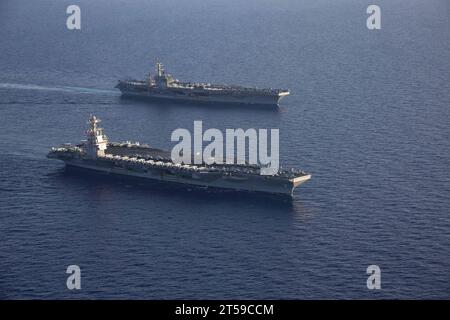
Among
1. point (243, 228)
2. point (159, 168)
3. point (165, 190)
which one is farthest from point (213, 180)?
point (243, 228)

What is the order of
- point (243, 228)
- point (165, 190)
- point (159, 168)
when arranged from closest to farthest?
point (243, 228)
point (165, 190)
point (159, 168)

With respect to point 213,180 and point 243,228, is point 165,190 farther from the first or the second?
point 243,228

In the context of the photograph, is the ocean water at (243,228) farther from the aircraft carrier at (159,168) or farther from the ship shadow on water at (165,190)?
the aircraft carrier at (159,168)

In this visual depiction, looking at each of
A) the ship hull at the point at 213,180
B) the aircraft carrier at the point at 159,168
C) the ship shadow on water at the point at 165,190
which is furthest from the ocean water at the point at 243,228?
the aircraft carrier at the point at 159,168

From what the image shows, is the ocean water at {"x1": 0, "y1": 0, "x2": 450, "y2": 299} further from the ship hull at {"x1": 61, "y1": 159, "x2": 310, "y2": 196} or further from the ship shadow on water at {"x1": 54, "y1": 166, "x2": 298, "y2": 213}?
the ship hull at {"x1": 61, "y1": 159, "x2": 310, "y2": 196}
